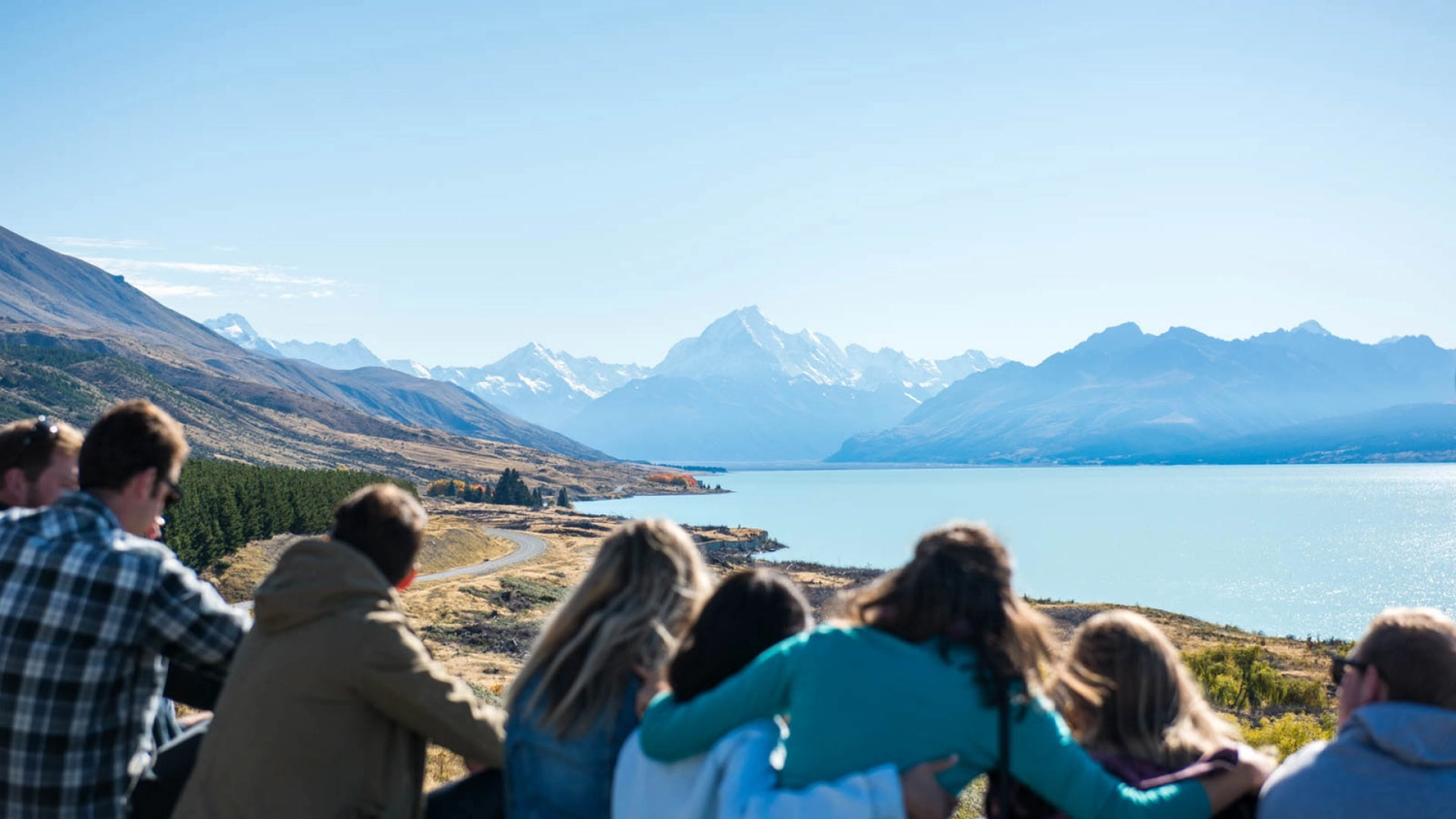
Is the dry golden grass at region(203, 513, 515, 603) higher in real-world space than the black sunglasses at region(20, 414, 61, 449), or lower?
lower

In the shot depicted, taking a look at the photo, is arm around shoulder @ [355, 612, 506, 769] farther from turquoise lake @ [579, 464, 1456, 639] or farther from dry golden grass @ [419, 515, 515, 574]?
dry golden grass @ [419, 515, 515, 574]

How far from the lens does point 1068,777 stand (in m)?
3.42

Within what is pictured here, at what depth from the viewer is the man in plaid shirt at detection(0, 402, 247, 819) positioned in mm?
3934

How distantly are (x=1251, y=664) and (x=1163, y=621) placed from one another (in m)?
16.8

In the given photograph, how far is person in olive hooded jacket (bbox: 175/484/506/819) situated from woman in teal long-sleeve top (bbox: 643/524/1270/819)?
1.09m

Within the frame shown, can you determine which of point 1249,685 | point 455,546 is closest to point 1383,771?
point 1249,685

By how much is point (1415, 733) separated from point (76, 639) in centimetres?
513

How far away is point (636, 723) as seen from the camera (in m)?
3.88

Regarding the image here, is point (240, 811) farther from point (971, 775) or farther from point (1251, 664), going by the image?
point (1251, 664)

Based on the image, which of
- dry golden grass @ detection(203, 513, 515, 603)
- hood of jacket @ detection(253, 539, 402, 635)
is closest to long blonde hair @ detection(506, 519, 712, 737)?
hood of jacket @ detection(253, 539, 402, 635)

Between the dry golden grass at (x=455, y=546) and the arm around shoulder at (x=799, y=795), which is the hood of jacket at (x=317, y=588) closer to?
the arm around shoulder at (x=799, y=795)

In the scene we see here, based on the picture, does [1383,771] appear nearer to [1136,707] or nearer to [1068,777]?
[1136,707]

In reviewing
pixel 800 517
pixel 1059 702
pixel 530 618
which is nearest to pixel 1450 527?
pixel 800 517

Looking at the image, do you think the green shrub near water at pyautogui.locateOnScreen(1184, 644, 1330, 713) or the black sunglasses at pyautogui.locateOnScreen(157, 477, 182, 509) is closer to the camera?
the black sunglasses at pyautogui.locateOnScreen(157, 477, 182, 509)
